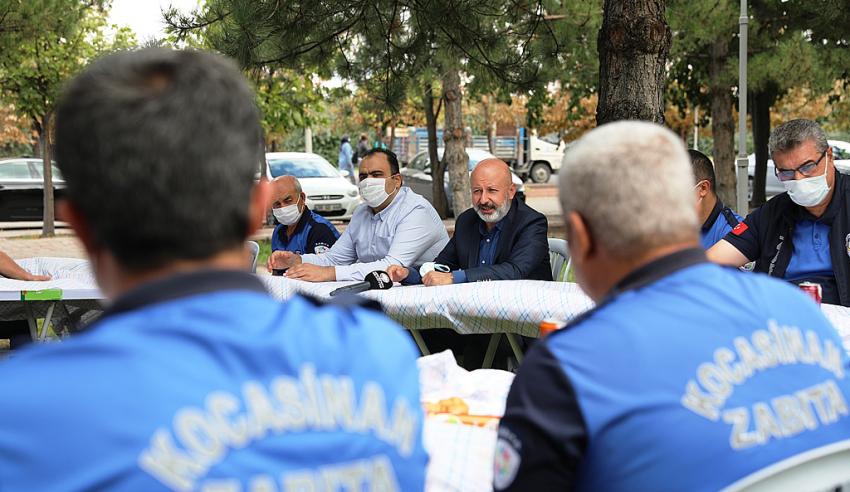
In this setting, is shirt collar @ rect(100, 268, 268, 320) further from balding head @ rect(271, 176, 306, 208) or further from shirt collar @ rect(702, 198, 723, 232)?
balding head @ rect(271, 176, 306, 208)

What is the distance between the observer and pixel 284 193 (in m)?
6.63

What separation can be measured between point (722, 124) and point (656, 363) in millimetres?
15048

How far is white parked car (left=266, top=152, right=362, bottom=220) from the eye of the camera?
19.4 m

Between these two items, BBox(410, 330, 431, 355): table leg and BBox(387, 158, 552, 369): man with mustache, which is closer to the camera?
BBox(410, 330, 431, 355): table leg

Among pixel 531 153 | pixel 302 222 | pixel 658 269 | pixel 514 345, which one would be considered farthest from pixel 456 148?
pixel 531 153

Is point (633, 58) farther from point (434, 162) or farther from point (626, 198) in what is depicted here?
point (434, 162)

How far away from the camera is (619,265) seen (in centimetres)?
188

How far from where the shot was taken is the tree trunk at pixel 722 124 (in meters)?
15.5

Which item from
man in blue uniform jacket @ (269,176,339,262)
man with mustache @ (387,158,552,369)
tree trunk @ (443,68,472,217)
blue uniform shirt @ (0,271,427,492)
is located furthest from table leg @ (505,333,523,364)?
tree trunk @ (443,68,472,217)

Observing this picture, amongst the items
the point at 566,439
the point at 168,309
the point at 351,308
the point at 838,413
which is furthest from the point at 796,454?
the point at 168,309

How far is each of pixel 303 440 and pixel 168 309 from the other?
0.81 ft

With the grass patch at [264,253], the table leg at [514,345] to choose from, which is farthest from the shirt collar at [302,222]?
the grass patch at [264,253]

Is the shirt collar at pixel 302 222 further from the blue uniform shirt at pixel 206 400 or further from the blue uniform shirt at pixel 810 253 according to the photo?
the blue uniform shirt at pixel 206 400

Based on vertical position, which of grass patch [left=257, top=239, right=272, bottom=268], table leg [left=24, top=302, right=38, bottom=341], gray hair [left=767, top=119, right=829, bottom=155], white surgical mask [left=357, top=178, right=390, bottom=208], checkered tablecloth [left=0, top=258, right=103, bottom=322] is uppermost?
gray hair [left=767, top=119, right=829, bottom=155]
